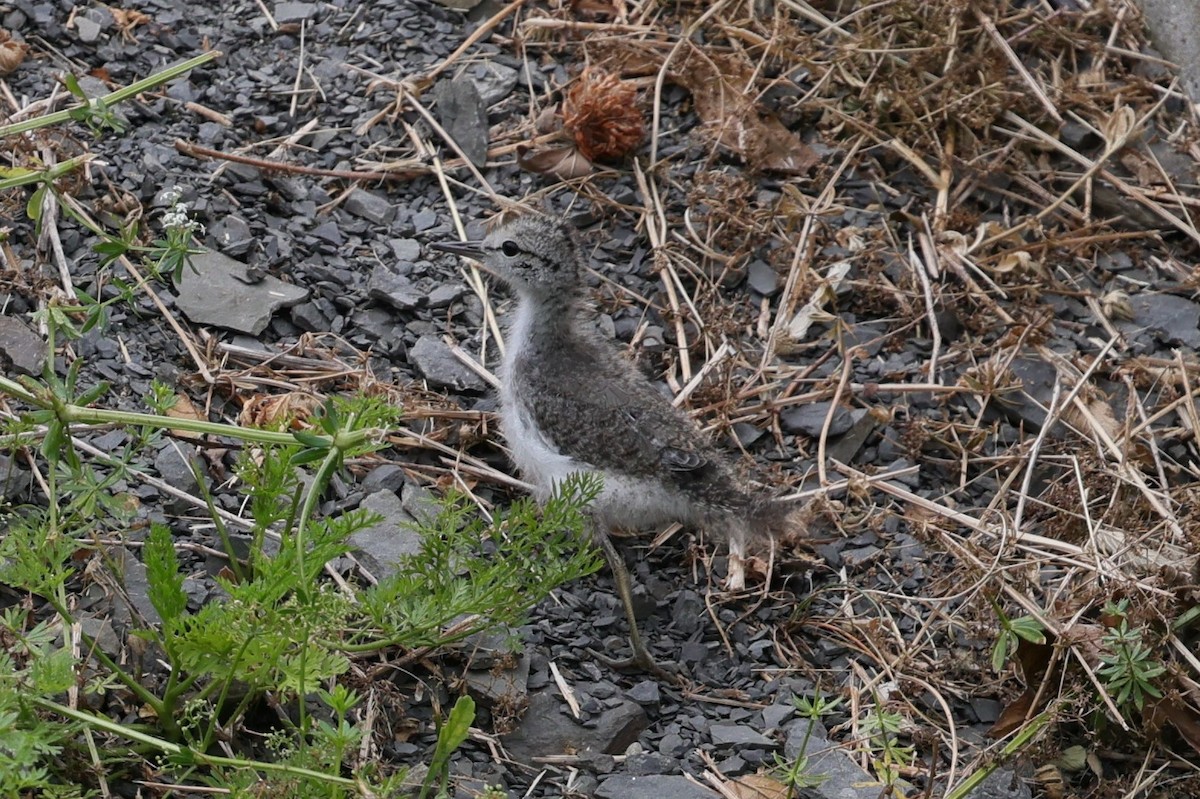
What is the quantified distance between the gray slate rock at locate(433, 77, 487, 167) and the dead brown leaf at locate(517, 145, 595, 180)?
18 cm

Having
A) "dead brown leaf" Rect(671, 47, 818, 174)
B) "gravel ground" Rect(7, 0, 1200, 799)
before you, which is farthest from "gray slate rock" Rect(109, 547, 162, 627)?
"dead brown leaf" Rect(671, 47, 818, 174)

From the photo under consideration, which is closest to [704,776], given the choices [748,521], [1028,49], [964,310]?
[748,521]

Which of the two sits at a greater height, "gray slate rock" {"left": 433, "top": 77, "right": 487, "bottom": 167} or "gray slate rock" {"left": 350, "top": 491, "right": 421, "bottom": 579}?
"gray slate rock" {"left": 433, "top": 77, "right": 487, "bottom": 167}

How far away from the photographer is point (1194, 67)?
6.30 m

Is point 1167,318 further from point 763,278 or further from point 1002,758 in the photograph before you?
point 1002,758

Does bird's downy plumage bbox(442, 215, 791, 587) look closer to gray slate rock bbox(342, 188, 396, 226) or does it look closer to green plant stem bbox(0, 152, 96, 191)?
gray slate rock bbox(342, 188, 396, 226)

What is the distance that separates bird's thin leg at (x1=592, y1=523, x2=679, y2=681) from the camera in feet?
14.1

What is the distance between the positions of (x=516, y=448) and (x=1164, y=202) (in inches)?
123

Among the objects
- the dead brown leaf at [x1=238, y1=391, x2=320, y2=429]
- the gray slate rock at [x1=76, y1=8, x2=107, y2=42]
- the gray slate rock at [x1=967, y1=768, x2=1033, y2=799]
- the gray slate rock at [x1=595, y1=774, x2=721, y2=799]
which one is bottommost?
the gray slate rock at [x1=967, y1=768, x2=1033, y2=799]

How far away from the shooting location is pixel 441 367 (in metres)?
5.17

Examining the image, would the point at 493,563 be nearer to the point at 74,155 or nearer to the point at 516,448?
the point at 516,448

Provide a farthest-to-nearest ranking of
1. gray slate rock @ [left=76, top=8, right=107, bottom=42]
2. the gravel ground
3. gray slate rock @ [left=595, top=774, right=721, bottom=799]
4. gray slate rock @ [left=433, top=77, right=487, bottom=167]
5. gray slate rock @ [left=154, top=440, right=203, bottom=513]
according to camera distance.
→ 1. gray slate rock @ [left=433, top=77, right=487, bottom=167]
2. gray slate rock @ [left=76, top=8, right=107, bottom=42]
3. gray slate rock @ [left=154, top=440, right=203, bottom=513]
4. the gravel ground
5. gray slate rock @ [left=595, top=774, right=721, bottom=799]

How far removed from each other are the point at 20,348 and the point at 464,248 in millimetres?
1584

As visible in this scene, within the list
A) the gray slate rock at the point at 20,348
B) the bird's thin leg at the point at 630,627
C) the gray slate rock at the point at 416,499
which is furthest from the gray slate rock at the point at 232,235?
the bird's thin leg at the point at 630,627
